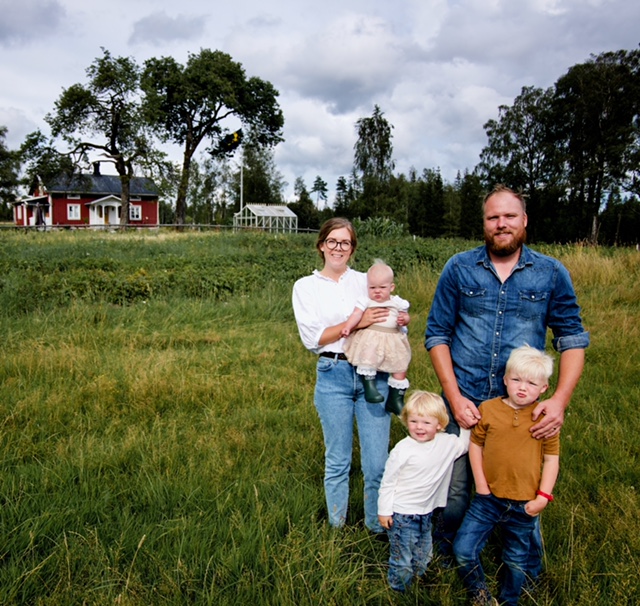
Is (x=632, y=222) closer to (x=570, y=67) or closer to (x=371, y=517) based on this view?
(x=570, y=67)

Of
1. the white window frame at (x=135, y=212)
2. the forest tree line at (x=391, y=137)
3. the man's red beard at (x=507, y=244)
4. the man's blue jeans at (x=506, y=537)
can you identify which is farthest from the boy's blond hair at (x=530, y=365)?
the white window frame at (x=135, y=212)

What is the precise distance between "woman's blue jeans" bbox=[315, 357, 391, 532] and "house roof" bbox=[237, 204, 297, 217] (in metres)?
50.3

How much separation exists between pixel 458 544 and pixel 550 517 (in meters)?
0.97

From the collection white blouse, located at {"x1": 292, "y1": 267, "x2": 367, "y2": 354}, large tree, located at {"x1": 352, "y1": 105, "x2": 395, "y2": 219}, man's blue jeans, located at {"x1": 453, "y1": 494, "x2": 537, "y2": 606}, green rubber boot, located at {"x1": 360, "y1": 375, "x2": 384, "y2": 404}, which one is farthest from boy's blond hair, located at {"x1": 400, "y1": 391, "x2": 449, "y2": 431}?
large tree, located at {"x1": 352, "y1": 105, "x2": 395, "y2": 219}

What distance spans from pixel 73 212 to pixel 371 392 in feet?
184

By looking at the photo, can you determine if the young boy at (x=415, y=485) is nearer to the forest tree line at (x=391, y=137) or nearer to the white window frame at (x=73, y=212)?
the forest tree line at (x=391, y=137)

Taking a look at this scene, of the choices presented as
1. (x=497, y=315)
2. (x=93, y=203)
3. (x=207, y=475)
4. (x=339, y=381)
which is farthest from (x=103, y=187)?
(x=497, y=315)

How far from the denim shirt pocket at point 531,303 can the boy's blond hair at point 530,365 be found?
0.82 feet

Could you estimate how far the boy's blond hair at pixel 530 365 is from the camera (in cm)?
236

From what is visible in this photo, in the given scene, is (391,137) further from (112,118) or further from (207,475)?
(207,475)

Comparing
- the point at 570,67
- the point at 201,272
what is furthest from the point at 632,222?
the point at 201,272

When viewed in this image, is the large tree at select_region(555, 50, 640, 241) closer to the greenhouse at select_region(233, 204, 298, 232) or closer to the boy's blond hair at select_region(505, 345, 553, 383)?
the greenhouse at select_region(233, 204, 298, 232)

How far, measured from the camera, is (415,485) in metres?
2.54

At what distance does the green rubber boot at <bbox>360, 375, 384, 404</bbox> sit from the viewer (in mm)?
2857
